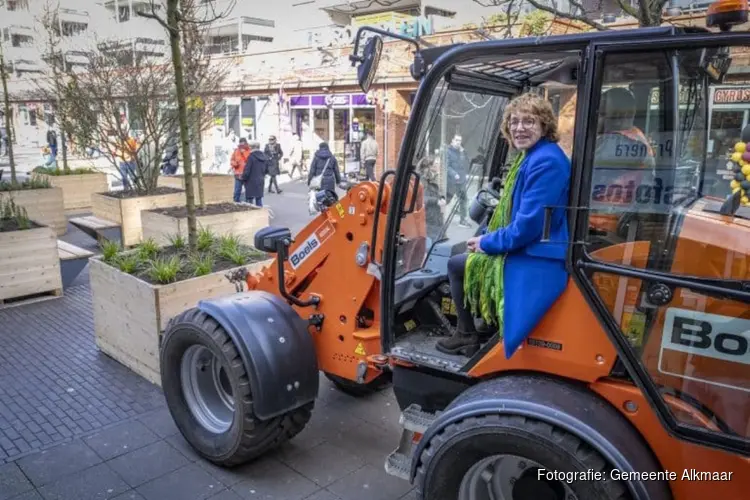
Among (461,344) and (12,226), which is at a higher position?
(461,344)

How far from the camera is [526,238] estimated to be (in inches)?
99.3

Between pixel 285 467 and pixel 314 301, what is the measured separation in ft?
3.43

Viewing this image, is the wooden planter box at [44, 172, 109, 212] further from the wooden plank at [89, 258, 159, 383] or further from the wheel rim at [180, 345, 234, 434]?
the wheel rim at [180, 345, 234, 434]

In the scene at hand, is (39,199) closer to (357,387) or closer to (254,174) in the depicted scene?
(254,174)

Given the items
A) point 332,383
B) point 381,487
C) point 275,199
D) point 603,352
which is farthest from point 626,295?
point 275,199

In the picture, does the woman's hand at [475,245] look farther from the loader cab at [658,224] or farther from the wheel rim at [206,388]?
the wheel rim at [206,388]

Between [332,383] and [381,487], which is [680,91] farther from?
[332,383]

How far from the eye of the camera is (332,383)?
5.09 metres

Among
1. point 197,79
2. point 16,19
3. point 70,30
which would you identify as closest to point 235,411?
point 197,79

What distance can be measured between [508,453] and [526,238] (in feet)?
2.88

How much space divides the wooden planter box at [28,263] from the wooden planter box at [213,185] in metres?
5.39

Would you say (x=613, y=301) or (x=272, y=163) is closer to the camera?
(x=613, y=301)

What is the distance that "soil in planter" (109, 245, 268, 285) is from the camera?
532cm

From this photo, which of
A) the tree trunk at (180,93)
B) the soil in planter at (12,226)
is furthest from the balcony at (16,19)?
the tree trunk at (180,93)
